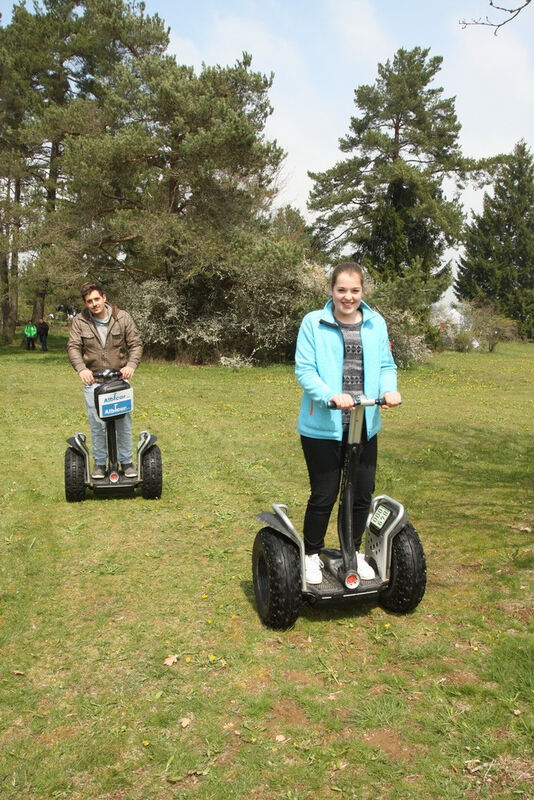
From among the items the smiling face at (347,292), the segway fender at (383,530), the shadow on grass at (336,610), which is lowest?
the shadow on grass at (336,610)

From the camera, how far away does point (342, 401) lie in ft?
10.8

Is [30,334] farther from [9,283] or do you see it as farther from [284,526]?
[284,526]

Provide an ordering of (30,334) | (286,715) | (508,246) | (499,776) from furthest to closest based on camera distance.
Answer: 1. (508,246)
2. (30,334)
3. (286,715)
4. (499,776)

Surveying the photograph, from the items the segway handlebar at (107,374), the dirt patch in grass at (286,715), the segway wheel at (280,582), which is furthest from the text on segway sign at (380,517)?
the segway handlebar at (107,374)

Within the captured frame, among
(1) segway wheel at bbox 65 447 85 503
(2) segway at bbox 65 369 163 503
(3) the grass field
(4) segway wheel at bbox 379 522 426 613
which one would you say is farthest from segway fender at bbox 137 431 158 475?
(4) segway wheel at bbox 379 522 426 613

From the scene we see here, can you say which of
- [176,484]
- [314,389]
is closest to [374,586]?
[314,389]

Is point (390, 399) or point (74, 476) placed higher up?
point (390, 399)

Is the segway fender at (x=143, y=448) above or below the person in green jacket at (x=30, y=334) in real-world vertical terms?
below

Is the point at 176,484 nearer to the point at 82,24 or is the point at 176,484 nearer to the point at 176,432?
the point at 176,432

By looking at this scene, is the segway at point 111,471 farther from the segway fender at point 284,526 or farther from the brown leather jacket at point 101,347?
the segway fender at point 284,526

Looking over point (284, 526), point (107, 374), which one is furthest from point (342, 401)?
point (107, 374)

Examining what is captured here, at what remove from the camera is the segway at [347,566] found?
3.58 metres

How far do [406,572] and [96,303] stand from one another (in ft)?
12.0

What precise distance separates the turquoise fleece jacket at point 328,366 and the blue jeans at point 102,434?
2.92m
